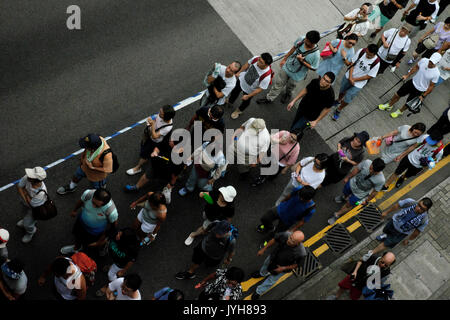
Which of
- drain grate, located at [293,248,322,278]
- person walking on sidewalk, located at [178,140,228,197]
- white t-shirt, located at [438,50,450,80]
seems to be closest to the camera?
person walking on sidewalk, located at [178,140,228,197]

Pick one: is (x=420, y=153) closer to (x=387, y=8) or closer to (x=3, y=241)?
(x=387, y=8)

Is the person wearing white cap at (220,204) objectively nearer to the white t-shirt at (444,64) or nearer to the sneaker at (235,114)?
the sneaker at (235,114)

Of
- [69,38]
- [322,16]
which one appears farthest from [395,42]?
[69,38]

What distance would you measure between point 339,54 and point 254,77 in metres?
2.27

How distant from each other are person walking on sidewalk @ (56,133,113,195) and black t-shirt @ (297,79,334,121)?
432 centimetres

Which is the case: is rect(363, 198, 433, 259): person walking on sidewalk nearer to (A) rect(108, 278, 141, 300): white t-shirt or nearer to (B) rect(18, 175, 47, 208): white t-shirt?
(A) rect(108, 278, 141, 300): white t-shirt

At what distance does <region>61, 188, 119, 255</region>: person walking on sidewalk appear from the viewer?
24.9ft

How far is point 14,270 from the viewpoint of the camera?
6.96m

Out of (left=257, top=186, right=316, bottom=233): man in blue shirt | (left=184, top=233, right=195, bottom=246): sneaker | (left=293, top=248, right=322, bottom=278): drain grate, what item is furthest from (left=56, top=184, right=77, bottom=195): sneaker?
(left=293, top=248, right=322, bottom=278): drain grate

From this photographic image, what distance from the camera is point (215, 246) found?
8133 millimetres

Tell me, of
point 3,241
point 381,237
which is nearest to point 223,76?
point 381,237

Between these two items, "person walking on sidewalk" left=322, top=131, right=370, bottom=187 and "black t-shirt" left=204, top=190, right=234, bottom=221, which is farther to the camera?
"person walking on sidewalk" left=322, top=131, right=370, bottom=187

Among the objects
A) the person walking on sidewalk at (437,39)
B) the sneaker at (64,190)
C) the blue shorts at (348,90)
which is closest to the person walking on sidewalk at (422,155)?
the blue shorts at (348,90)

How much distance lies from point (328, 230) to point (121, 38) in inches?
262
